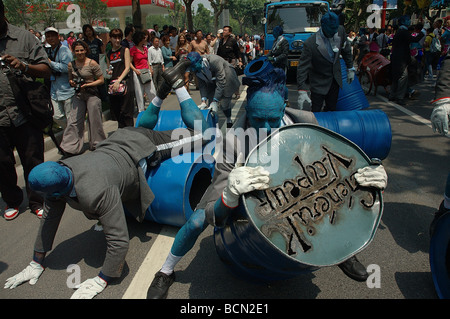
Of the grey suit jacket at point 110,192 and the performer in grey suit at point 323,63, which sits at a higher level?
the performer in grey suit at point 323,63

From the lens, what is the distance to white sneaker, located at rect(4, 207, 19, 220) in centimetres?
378

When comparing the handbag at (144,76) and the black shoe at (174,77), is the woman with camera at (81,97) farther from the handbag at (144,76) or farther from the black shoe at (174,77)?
the black shoe at (174,77)

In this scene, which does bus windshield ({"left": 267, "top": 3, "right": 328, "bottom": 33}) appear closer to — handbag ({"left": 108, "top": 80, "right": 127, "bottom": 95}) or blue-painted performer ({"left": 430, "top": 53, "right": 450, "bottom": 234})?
handbag ({"left": 108, "top": 80, "right": 127, "bottom": 95})

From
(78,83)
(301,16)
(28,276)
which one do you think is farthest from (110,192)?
(301,16)

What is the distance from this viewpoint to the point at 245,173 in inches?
67.4

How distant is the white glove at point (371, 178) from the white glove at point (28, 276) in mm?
2435

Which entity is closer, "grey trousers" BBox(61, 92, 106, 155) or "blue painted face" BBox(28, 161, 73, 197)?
"blue painted face" BBox(28, 161, 73, 197)

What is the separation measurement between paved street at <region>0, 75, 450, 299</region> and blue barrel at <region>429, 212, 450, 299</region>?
0.14 meters

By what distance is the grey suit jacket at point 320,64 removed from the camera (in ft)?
16.0

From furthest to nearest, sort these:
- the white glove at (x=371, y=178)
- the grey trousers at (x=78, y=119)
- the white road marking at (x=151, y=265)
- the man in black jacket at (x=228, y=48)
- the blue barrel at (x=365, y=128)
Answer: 1. the man in black jacket at (x=228, y=48)
2. the grey trousers at (x=78, y=119)
3. the blue barrel at (x=365, y=128)
4. the white road marking at (x=151, y=265)
5. the white glove at (x=371, y=178)

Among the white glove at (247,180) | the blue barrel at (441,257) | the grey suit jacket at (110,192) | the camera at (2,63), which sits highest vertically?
the camera at (2,63)

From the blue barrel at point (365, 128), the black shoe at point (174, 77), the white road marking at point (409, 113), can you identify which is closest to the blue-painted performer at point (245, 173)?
the black shoe at point (174, 77)

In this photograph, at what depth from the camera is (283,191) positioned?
5.88 feet

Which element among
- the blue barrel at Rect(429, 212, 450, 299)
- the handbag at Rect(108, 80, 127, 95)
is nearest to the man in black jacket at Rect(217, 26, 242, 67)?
the handbag at Rect(108, 80, 127, 95)
